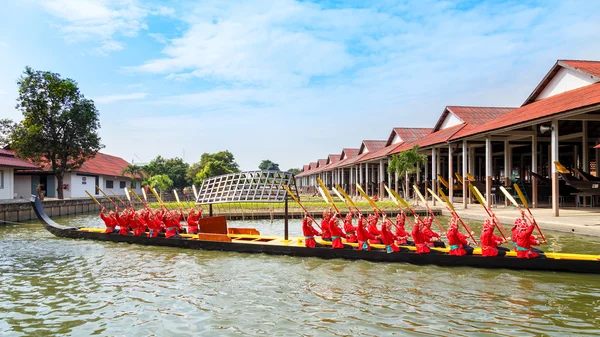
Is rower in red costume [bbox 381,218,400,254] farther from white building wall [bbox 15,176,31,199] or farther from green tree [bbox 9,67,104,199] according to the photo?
white building wall [bbox 15,176,31,199]

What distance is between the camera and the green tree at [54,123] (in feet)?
87.8

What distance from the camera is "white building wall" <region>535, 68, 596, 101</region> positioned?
17.6m

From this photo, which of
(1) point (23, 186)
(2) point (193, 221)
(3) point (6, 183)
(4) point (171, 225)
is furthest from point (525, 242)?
(1) point (23, 186)

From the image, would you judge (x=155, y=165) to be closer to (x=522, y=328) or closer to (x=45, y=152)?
(x=45, y=152)

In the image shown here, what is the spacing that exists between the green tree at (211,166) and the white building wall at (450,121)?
26.9 meters

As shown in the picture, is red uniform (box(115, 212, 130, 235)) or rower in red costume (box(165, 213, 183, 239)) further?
red uniform (box(115, 212, 130, 235))

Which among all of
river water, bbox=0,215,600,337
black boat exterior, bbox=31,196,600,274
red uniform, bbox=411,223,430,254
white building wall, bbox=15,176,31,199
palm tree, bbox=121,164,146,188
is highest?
palm tree, bbox=121,164,146,188

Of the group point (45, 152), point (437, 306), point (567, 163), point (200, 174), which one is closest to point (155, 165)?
point (200, 174)

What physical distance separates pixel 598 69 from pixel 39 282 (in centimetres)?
2039

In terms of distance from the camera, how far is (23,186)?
31.7 meters

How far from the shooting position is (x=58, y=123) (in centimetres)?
2775

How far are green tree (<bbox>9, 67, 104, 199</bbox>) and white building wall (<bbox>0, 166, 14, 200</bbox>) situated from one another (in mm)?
1464

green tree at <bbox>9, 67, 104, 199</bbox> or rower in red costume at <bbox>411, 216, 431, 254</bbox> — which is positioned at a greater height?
green tree at <bbox>9, 67, 104, 199</bbox>

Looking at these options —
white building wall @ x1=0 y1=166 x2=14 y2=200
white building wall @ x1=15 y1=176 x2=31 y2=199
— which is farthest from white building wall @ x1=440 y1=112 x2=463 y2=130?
white building wall @ x1=15 y1=176 x2=31 y2=199
